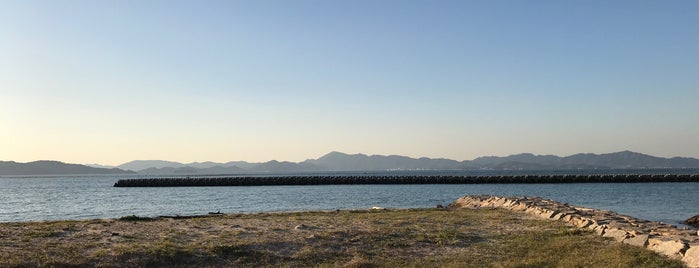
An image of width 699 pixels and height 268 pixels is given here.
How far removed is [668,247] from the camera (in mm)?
12711

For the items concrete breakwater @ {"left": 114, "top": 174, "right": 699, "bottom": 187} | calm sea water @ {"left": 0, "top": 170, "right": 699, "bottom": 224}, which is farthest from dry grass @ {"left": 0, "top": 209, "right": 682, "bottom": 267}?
concrete breakwater @ {"left": 114, "top": 174, "right": 699, "bottom": 187}

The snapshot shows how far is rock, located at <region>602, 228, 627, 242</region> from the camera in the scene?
591 inches

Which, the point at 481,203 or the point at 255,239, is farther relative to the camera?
the point at 481,203

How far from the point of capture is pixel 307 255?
13953 millimetres

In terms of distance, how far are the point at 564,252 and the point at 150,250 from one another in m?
10.7

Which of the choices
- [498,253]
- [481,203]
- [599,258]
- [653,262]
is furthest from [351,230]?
[481,203]

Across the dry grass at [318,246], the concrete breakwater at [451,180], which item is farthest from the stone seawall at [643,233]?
the concrete breakwater at [451,180]

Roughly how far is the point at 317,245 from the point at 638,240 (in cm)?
862

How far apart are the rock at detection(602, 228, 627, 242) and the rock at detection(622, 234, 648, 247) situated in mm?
381

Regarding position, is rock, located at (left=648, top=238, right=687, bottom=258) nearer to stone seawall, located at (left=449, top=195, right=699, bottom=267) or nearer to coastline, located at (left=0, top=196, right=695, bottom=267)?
stone seawall, located at (left=449, top=195, right=699, bottom=267)

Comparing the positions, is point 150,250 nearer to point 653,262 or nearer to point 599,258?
point 599,258

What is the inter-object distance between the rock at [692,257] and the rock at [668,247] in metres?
0.19

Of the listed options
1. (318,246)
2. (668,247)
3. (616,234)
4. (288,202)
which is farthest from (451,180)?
(668,247)

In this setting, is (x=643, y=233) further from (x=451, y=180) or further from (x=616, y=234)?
(x=451, y=180)
